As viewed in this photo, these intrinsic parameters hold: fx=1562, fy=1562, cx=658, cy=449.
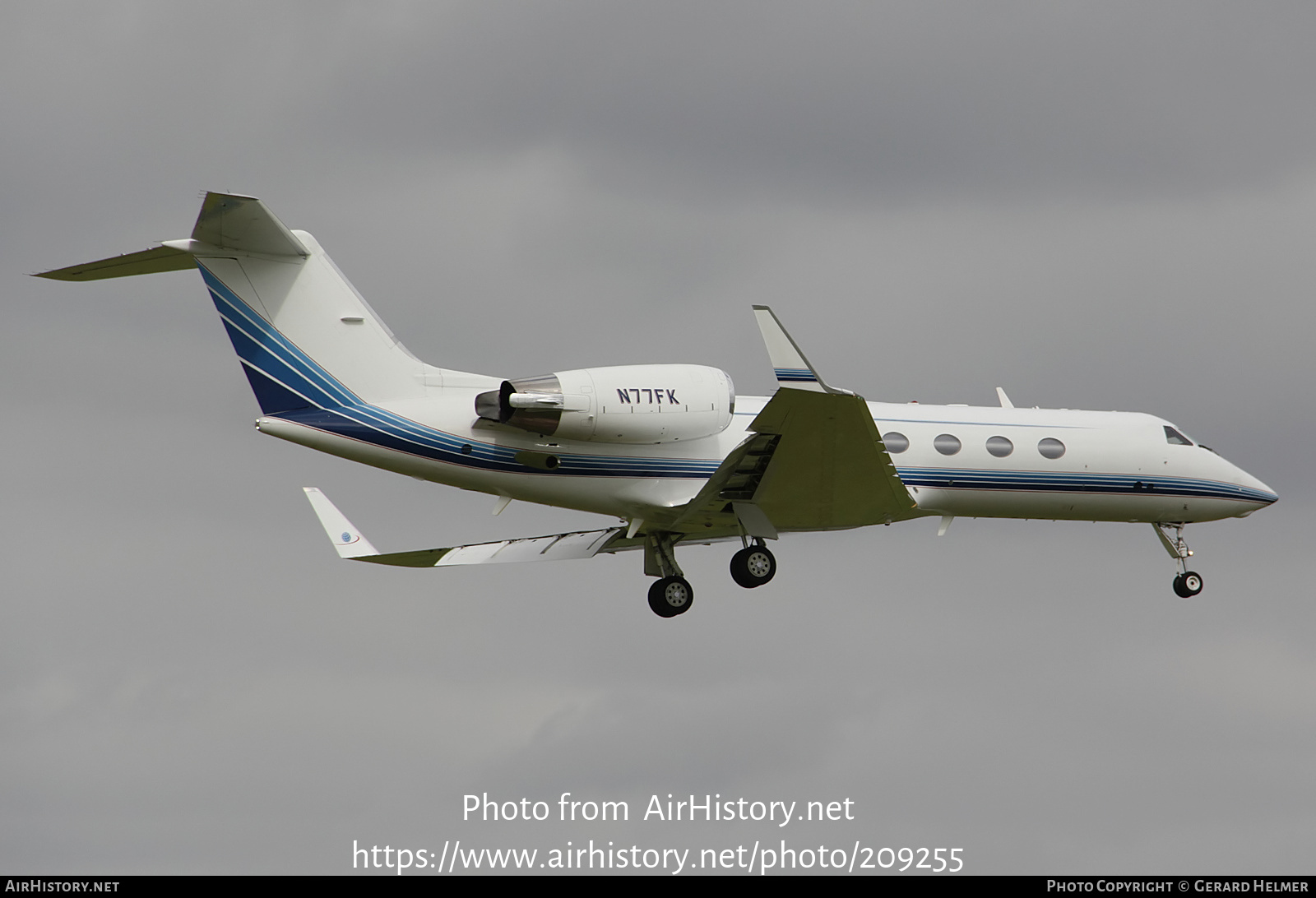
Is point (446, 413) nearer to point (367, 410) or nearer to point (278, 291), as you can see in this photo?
point (367, 410)

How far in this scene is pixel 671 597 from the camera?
25156mm

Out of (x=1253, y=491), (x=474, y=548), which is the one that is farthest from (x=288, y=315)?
(x=1253, y=491)

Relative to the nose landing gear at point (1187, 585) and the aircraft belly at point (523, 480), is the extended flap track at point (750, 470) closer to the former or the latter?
the aircraft belly at point (523, 480)

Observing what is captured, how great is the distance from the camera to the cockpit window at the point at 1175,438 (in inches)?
1068

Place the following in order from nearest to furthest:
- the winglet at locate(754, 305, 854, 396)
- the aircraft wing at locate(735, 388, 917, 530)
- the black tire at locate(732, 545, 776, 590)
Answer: the winglet at locate(754, 305, 854, 396) → the aircraft wing at locate(735, 388, 917, 530) → the black tire at locate(732, 545, 776, 590)

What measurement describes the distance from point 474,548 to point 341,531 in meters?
2.49

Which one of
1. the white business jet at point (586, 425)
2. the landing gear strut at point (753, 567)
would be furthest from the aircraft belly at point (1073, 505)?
the landing gear strut at point (753, 567)

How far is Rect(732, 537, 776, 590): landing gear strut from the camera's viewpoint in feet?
79.8

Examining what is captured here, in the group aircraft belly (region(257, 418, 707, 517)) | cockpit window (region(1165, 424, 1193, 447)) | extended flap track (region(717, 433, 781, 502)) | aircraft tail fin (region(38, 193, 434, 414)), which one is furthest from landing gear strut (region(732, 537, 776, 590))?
cockpit window (region(1165, 424, 1193, 447))

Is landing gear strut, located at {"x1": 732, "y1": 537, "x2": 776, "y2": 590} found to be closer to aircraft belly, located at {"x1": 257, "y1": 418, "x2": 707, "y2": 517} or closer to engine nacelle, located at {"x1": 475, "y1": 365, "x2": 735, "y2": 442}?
aircraft belly, located at {"x1": 257, "y1": 418, "x2": 707, "y2": 517}

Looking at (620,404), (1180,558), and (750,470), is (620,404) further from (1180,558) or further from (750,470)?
(1180,558)

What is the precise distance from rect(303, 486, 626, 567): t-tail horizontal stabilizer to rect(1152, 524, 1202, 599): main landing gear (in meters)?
9.32

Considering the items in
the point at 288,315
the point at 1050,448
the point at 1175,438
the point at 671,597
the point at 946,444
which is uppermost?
the point at 1175,438

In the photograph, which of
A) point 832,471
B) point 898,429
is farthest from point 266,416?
point 898,429
